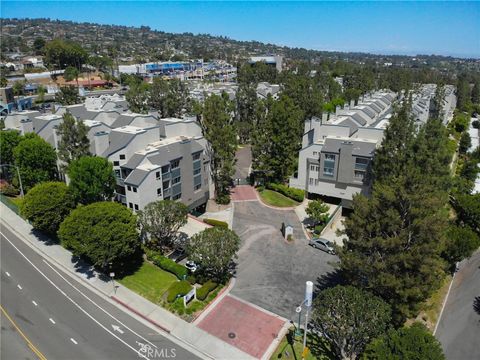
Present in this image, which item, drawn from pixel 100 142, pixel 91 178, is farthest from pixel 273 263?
pixel 100 142

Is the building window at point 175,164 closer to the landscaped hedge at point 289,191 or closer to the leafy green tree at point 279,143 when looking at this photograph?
the leafy green tree at point 279,143

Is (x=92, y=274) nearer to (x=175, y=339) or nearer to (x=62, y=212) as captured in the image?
(x=62, y=212)

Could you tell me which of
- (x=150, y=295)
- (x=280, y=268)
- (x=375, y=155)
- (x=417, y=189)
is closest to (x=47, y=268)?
(x=150, y=295)

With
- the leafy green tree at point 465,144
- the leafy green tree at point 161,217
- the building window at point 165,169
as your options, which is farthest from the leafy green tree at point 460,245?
the leafy green tree at point 465,144

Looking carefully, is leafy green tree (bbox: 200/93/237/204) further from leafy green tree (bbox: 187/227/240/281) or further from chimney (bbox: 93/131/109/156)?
leafy green tree (bbox: 187/227/240/281)

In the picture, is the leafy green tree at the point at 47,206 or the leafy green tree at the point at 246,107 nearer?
the leafy green tree at the point at 47,206

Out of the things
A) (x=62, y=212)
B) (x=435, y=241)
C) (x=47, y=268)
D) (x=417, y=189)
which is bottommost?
(x=47, y=268)
